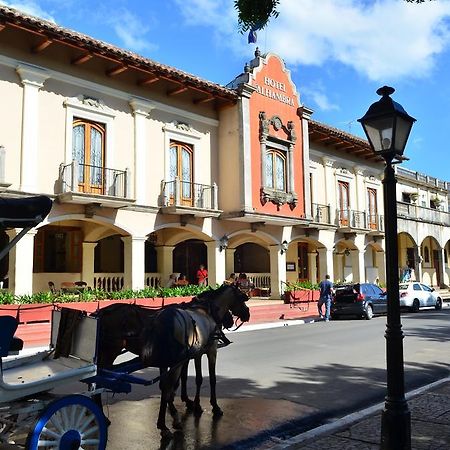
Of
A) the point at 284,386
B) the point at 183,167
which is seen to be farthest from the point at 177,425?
the point at 183,167

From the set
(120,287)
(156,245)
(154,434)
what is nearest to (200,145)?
(156,245)

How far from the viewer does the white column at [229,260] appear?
86.2ft

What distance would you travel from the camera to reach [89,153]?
18.3m

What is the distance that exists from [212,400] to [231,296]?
1395mm

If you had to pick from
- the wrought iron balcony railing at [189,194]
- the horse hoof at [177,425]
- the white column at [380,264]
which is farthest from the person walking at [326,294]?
the horse hoof at [177,425]

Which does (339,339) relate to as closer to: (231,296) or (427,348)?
(427,348)

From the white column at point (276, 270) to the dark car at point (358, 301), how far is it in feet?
12.5

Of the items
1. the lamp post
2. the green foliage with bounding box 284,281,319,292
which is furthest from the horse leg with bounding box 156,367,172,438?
the green foliage with bounding box 284,281,319,292

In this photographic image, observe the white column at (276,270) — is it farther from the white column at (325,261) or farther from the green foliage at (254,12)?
the green foliage at (254,12)

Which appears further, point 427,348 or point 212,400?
point 427,348

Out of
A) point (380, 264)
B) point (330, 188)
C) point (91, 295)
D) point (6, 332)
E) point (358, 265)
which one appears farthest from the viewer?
point (380, 264)

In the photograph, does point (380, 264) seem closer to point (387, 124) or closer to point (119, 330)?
point (387, 124)

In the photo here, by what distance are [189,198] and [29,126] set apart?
6969 millimetres

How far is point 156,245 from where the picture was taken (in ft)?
77.9
